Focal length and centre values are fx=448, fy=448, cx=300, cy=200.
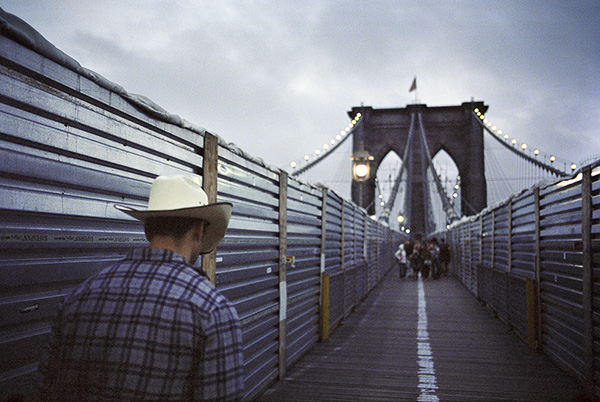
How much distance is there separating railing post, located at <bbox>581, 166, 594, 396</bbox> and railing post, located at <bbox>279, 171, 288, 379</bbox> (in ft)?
9.15

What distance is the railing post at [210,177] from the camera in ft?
9.80

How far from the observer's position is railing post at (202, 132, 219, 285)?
2986 mm

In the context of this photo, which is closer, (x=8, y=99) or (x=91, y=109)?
(x=8, y=99)

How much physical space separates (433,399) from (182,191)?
3.36 m

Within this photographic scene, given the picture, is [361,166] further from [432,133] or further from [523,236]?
[432,133]

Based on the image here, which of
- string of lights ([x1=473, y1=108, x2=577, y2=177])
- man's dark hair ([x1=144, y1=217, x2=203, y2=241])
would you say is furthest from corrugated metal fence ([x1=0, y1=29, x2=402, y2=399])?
string of lights ([x1=473, y1=108, x2=577, y2=177])

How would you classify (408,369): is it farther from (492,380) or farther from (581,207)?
(581,207)

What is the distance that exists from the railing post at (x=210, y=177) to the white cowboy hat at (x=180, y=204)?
1326 mm

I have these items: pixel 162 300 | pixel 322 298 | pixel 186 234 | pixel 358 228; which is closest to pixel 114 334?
pixel 162 300

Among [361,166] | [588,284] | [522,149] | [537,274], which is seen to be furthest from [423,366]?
[522,149]

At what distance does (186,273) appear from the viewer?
Answer: 1398 millimetres

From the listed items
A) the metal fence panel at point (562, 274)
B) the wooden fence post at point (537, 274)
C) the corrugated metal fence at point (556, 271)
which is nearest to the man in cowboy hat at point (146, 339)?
the corrugated metal fence at point (556, 271)

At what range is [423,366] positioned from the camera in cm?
498

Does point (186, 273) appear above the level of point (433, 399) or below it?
above
